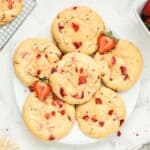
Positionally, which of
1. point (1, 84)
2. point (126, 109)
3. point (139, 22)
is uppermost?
point (139, 22)

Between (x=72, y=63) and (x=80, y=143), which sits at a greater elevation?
(x=72, y=63)

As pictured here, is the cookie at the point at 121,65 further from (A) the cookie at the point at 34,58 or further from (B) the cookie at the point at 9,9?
(B) the cookie at the point at 9,9

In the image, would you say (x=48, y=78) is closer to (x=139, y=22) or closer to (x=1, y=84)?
(x=1, y=84)

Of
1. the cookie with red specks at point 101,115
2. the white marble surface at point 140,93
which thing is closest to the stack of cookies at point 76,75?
the cookie with red specks at point 101,115

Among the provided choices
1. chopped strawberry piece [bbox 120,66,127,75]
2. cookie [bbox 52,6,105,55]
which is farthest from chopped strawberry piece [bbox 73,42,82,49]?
chopped strawberry piece [bbox 120,66,127,75]

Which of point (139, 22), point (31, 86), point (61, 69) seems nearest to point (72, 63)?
point (61, 69)

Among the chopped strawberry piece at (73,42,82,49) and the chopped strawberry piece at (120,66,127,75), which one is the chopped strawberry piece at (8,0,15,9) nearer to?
the chopped strawberry piece at (73,42,82,49)
